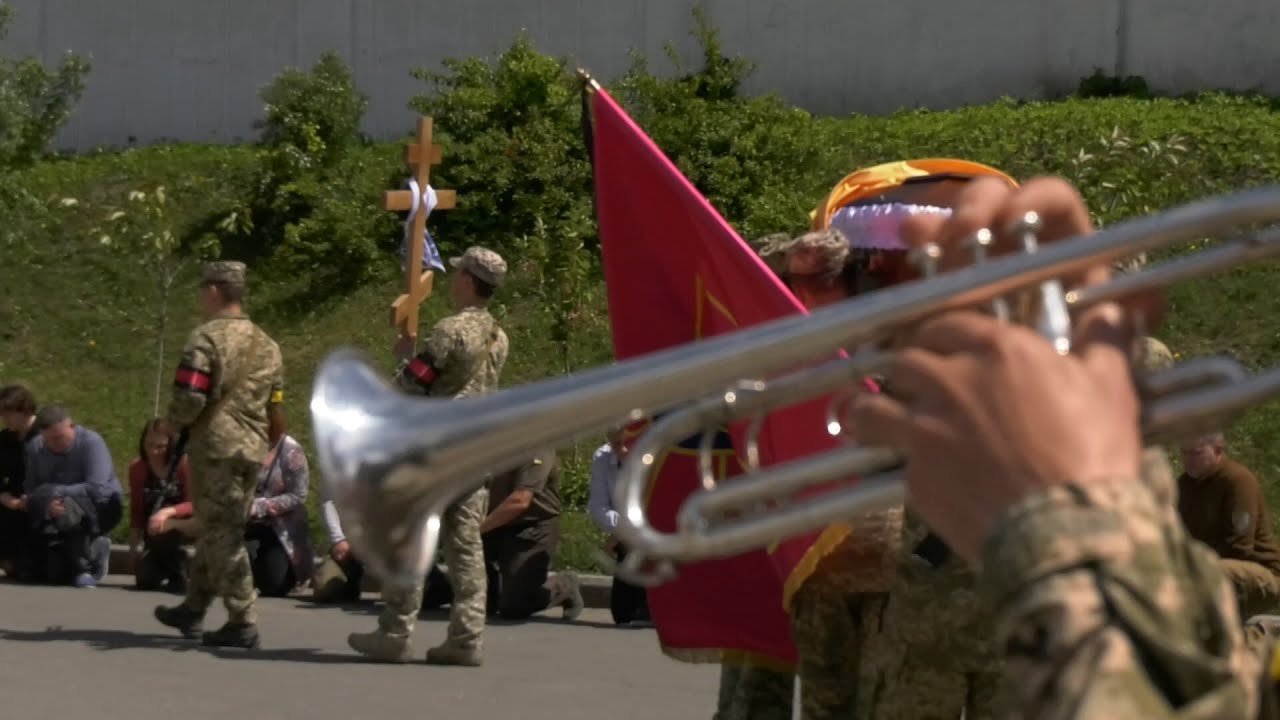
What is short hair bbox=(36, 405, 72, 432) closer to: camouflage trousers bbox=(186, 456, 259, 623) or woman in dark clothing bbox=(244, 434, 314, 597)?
woman in dark clothing bbox=(244, 434, 314, 597)

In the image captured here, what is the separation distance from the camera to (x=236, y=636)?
10070mm

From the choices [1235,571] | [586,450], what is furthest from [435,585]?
[1235,571]

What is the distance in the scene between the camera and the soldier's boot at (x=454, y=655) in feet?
31.7

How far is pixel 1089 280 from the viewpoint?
6.20 feet

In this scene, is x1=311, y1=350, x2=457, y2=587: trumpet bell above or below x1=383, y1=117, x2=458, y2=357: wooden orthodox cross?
below

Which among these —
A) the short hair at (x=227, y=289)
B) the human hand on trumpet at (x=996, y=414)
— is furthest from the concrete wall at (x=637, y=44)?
the human hand on trumpet at (x=996, y=414)

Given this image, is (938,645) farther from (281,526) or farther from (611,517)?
(281,526)

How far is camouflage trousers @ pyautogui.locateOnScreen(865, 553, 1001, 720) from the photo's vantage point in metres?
3.71

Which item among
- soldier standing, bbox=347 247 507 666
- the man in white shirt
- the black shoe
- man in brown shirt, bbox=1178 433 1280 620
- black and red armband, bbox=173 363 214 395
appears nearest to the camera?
man in brown shirt, bbox=1178 433 1280 620

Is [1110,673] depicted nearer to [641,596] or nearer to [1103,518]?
[1103,518]

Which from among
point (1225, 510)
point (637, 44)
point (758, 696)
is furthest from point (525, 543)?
point (637, 44)

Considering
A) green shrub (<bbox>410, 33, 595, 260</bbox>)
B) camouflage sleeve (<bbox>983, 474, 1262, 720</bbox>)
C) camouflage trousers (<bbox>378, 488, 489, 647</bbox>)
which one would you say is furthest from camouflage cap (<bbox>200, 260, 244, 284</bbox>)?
camouflage sleeve (<bbox>983, 474, 1262, 720</bbox>)

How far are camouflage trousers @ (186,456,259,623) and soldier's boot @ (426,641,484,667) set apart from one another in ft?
3.14

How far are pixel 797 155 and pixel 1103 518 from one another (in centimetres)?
1650
